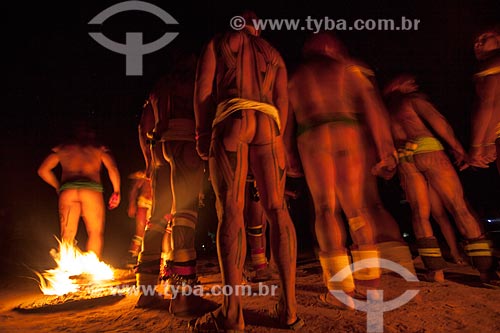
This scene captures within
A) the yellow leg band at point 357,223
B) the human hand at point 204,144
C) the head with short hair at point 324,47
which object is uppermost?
the head with short hair at point 324,47

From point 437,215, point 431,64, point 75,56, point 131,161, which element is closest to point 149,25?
point 75,56

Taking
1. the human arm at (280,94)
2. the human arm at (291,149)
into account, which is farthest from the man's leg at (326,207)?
the human arm at (280,94)

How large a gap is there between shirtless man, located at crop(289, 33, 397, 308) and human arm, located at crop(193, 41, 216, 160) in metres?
1.09

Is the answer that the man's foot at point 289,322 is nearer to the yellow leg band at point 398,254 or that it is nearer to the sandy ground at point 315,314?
the sandy ground at point 315,314

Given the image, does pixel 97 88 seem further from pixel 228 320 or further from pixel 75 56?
pixel 228 320

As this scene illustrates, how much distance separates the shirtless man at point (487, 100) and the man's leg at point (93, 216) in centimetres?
538

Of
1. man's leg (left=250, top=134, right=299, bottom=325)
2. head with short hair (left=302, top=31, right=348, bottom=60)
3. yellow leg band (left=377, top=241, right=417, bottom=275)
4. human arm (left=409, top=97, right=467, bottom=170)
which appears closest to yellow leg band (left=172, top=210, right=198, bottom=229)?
man's leg (left=250, top=134, right=299, bottom=325)

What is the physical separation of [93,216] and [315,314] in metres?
4.21

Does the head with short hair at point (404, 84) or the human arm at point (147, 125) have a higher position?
the head with short hair at point (404, 84)

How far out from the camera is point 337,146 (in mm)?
3182

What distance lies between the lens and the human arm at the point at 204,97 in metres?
2.62

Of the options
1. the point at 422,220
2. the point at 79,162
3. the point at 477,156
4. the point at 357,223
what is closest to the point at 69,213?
the point at 79,162

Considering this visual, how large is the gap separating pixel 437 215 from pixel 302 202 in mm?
5873

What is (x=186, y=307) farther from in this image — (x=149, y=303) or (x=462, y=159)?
(x=462, y=159)
